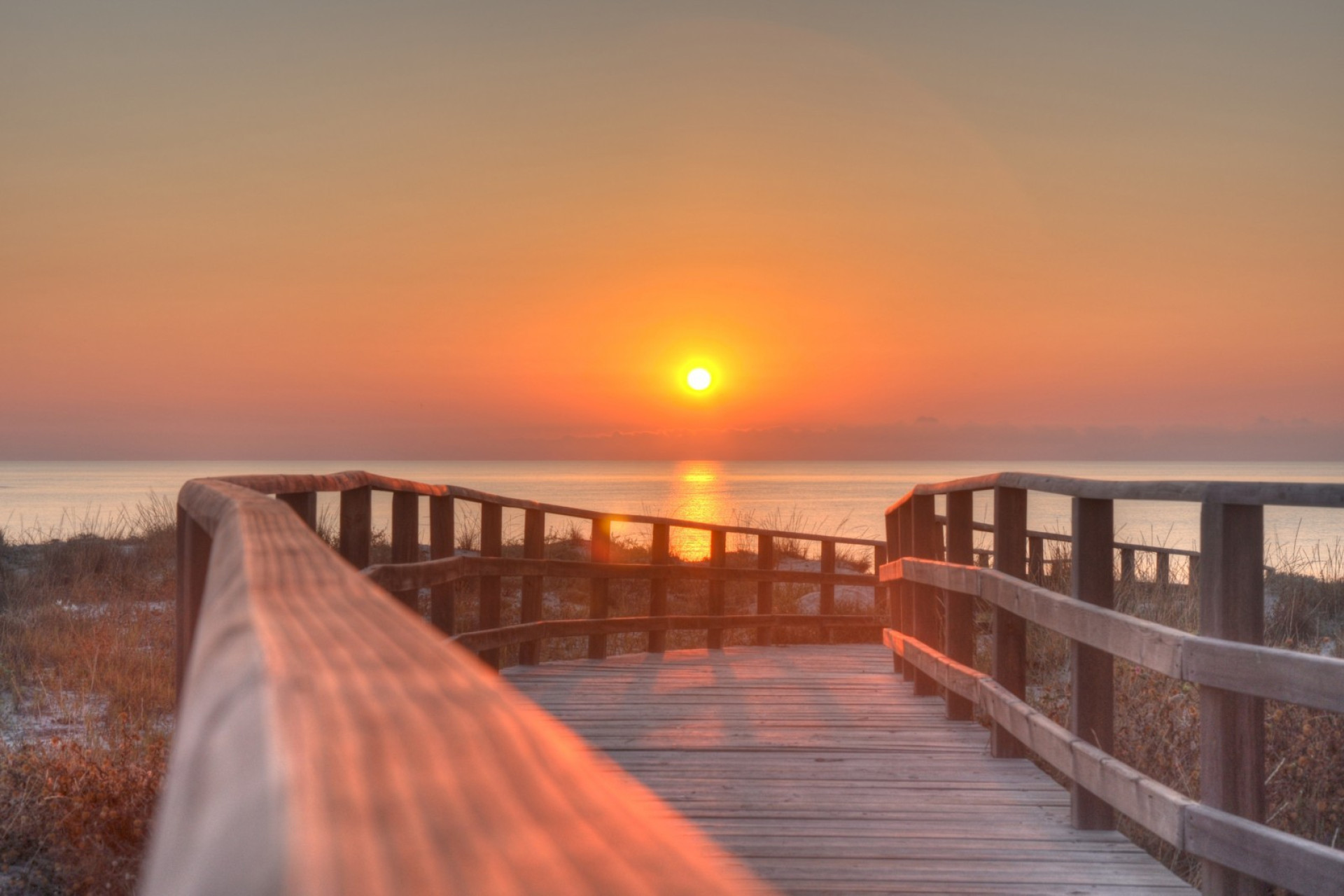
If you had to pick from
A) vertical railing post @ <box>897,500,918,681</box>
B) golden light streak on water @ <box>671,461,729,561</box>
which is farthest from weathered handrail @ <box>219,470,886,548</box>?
golden light streak on water @ <box>671,461,729,561</box>

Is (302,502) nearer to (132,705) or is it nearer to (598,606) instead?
(132,705)

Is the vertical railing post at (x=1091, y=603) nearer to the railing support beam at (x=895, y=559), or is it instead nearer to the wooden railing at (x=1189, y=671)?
the wooden railing at (x=1189, y=671)

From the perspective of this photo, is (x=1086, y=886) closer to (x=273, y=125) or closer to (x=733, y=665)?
(x=733, y=665)

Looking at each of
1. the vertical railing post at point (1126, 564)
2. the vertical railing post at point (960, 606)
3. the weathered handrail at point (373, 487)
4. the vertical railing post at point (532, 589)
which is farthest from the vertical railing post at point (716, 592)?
the vertical railing post at point (1126, 564)

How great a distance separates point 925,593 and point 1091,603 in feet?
8.33

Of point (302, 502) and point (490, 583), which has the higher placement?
point (302, 502)

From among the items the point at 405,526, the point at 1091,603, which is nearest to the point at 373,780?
the point at 1091,603

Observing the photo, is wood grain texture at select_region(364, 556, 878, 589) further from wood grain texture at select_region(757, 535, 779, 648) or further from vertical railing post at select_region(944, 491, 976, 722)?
vertical railing post at select_region(944, 491, 976, 722)

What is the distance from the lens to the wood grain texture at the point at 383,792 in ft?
0.97

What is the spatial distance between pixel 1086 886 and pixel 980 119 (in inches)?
828

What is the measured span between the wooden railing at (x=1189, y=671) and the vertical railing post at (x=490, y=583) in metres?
3.03

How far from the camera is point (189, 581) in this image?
2688 millimetres

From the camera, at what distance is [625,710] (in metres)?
5.95

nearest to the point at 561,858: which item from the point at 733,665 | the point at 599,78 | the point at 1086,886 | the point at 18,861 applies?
the point at 1086,886
